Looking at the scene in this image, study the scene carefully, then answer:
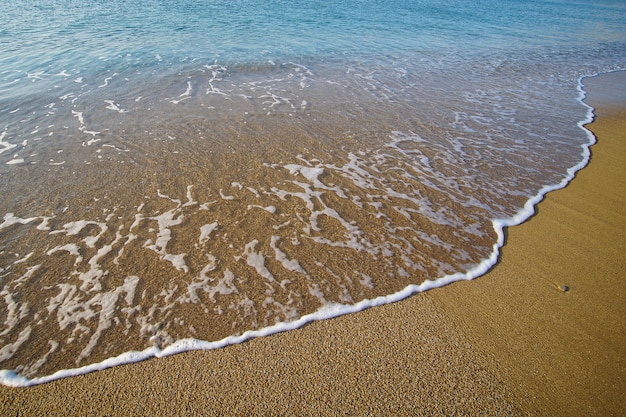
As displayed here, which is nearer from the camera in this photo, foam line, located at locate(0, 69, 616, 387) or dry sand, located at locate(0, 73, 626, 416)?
dry sand, located at locate(0, 73, 626, 416)

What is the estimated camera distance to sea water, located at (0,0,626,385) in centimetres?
320

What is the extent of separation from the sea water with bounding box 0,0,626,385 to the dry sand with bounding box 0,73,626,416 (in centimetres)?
18

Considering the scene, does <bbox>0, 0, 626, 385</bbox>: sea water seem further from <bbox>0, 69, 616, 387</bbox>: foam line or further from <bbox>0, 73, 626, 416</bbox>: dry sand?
<bbox>0, 73, 626, 416</bbox>: dry sand

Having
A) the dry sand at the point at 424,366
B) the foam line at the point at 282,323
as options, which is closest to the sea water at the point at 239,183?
the foam line at the point at 282,323

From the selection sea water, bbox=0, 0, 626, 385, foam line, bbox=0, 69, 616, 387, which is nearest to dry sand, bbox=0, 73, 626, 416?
foam line, bbox=0, 69, 616, 387

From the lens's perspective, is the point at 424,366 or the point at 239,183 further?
the point at 239,183

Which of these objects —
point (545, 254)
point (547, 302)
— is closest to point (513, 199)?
point (545, 254)

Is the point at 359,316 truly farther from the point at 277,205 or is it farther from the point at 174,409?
the point at 277,205

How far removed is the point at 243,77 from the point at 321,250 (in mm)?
7969

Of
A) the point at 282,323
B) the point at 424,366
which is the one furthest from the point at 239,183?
the point at 424,366

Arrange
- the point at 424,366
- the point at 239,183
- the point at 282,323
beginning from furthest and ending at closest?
1. the point at 239,183
2. the point at 282,323
3. the point at 424,366

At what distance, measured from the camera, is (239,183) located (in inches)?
201

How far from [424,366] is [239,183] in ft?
11.5

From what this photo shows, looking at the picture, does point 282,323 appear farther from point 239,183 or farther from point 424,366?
point 239,183
